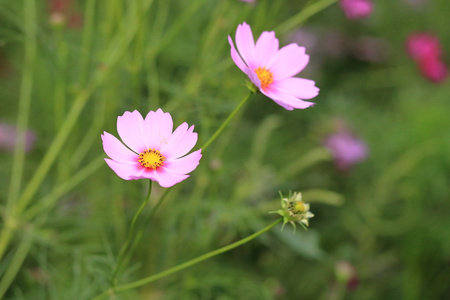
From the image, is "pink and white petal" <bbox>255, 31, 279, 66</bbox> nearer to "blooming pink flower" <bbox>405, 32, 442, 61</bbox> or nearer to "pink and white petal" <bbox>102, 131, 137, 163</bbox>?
"pink and white petal" <bbox>102, 131, 137, 163</bbox>

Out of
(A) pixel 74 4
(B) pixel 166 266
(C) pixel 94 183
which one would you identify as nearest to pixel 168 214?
(B) pixel 166 266

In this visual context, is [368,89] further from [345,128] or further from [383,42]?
[345,128]

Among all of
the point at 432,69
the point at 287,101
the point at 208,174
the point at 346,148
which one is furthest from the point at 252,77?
the point at 432,69

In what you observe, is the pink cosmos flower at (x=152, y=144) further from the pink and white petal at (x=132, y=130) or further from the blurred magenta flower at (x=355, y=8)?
the blurred magenta flower at (x=355, y=8)

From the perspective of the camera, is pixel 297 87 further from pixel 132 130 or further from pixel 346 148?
pixel 346 148

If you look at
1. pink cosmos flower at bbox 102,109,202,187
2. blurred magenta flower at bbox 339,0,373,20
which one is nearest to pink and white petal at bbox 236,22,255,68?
pink cosmos flower at bbox 102,109,202,187

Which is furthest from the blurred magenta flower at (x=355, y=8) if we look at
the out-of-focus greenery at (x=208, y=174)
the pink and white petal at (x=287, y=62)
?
the pink and white petal at (x=287, y=62)

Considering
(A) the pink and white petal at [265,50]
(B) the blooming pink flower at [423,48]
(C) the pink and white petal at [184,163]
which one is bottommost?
(C) the pink and white petal at [184,163]
